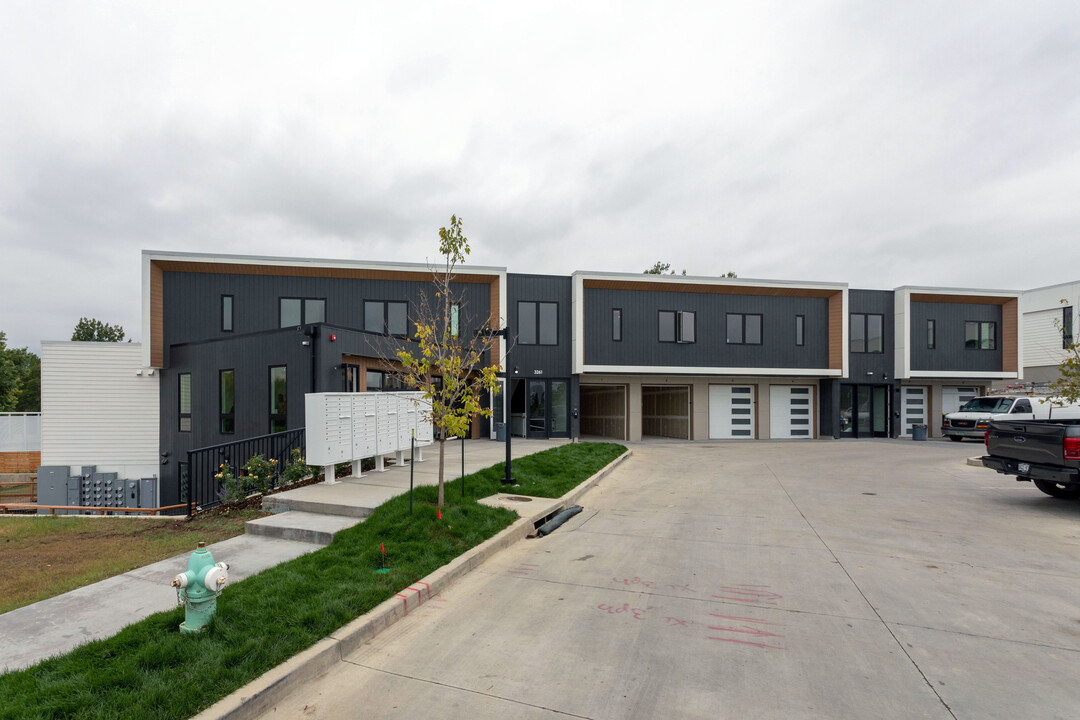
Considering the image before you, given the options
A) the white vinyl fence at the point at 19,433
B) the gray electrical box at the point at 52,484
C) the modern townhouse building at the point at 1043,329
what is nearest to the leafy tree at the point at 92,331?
the white vinyl fence at the point at 19,433

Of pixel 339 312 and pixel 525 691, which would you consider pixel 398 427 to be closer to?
pixel 525 691

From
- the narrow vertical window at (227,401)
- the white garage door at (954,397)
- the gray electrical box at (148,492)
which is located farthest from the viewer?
the white garage door at (954,397)

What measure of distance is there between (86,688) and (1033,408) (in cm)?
2771

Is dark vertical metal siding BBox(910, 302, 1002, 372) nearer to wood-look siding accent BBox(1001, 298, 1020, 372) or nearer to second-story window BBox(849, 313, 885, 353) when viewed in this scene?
wood-look siding accent BBox(1001, 298, 1020, 372)

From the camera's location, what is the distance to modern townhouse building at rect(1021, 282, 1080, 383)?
34688 mm

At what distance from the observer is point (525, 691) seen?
3.73 meters

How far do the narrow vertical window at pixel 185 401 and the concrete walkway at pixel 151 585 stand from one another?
9.96 m

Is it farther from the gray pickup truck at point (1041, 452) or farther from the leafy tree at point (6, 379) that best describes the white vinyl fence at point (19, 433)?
the gray pickup truck at point (1041, 452)

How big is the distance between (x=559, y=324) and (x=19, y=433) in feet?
90.6

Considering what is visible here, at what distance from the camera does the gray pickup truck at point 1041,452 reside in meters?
9.10

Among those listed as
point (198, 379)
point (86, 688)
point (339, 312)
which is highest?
point (339, 312)

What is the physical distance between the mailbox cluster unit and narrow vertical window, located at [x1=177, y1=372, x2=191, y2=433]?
10.1ft

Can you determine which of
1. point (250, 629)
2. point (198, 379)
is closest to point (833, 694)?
point (250, 629)

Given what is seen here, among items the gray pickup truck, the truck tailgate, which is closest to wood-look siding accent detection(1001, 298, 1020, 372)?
the gray pickup truck
